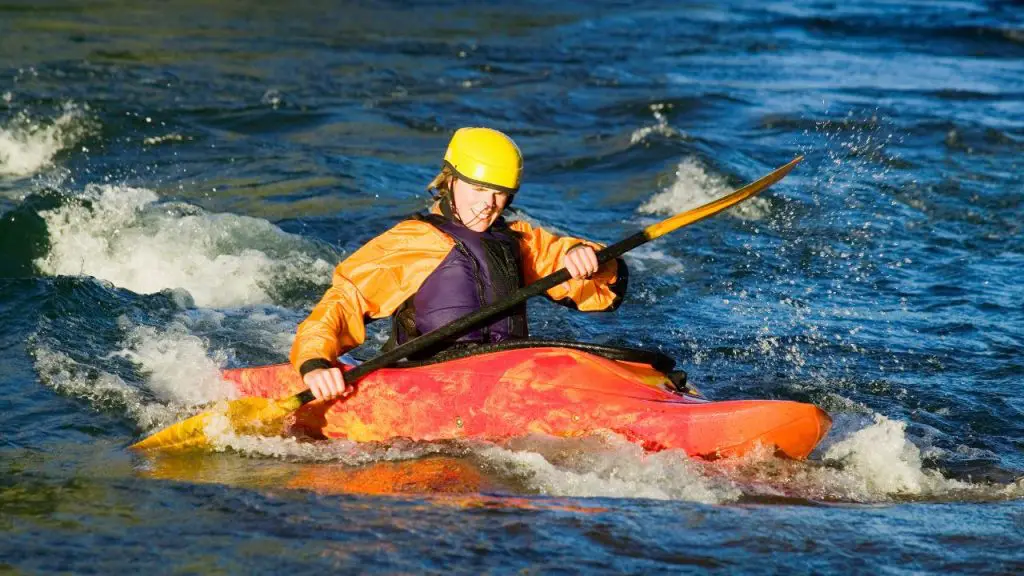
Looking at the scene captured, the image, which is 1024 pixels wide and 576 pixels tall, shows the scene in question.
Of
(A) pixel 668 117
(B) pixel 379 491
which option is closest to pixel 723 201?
(B) pixel 379 491

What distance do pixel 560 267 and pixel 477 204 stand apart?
0.52 meters

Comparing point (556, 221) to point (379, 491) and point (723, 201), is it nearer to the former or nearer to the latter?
point (723, 201)

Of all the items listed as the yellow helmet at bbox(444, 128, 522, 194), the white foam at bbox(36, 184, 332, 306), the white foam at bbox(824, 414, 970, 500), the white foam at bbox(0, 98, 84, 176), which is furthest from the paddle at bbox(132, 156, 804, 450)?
the white foam at bbox(0, 98, 84, 176)

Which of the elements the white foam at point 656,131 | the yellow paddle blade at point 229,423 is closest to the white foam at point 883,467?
the yellow paddle blade at point 229,423

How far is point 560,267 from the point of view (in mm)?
5477

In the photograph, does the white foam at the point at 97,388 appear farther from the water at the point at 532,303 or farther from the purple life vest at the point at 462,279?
the purple life vest at the point at 462,279

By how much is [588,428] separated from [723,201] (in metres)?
1.35

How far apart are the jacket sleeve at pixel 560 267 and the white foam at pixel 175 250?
2.82m

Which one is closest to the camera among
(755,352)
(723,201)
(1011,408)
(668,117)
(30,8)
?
(723,201)

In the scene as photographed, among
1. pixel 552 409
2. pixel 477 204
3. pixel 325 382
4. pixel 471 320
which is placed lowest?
pixel 552 409

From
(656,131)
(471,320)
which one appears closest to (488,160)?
(471,320)

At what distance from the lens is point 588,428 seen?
501 centimetres

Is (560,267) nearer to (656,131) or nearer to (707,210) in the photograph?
(707,210)

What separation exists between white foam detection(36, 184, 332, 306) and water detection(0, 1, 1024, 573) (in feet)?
0.09
